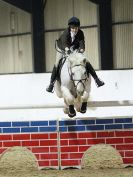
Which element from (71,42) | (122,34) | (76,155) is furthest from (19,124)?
(122,34)

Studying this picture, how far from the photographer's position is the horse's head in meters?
6.36

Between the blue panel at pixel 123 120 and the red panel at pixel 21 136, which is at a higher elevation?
the blue panel at pixel 123 120

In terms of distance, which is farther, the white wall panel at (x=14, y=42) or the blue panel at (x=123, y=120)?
the white wall panel at (x=14, y=42)

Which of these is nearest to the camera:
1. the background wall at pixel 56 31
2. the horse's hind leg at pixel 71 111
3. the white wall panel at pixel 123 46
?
the horse's hind leg at pixel 71 111

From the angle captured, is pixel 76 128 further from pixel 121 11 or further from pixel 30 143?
pixel 121 11

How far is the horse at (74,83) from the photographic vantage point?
640cm

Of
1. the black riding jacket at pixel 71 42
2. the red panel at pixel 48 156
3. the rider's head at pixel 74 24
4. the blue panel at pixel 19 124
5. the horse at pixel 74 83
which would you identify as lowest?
the red panel at pixel 48 156

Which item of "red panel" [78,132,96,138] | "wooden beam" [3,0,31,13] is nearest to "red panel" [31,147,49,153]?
"red panel" [78,132,96,138]

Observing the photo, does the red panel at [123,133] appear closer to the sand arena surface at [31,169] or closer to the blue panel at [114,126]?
the blue panel at [114,126]

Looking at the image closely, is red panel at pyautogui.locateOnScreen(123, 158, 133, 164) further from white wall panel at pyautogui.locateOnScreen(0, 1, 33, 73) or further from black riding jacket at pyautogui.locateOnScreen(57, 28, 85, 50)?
white wall panel at pyautogui.locateOnScreen(0, 1, 33, 73)

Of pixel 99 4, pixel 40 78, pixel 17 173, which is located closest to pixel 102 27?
pixel 99 4

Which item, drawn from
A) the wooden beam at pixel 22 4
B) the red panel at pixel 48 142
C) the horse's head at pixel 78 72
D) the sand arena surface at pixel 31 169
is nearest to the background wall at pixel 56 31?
A: the wooden beam at pixel 22 4

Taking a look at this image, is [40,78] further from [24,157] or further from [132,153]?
[132,153]

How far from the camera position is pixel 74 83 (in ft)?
21.2
